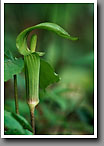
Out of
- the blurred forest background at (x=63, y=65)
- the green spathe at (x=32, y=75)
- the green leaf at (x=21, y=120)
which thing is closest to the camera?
the green leaf at (x=21, y=120)

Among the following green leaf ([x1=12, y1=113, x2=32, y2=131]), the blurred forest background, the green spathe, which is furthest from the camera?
the blurred forest background

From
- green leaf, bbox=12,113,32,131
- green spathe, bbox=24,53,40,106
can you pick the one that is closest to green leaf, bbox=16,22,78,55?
green spathe, bbox=24,53,40,106

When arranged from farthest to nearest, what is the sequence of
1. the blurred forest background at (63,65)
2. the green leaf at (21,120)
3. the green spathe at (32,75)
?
the blurred forest background at (63,65), the green spathe at (32,75), the green leaf at (21,120)

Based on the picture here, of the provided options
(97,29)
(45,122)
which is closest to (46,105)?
(45,122)

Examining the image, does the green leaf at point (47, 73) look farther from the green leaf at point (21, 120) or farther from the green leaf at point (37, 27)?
the green leaf at point (21, 120)

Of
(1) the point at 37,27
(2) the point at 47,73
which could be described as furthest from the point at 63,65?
(1) the point at 37,27

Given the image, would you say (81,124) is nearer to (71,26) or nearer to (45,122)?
(45,122)

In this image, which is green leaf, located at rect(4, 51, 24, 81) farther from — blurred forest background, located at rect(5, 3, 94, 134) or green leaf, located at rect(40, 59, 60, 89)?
blurred forest background, located at rect(5, 3, 94, 134)

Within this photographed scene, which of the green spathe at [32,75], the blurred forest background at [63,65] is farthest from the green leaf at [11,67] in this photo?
the blurred forest background at [63,65]

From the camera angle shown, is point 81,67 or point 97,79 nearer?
point 97,79
